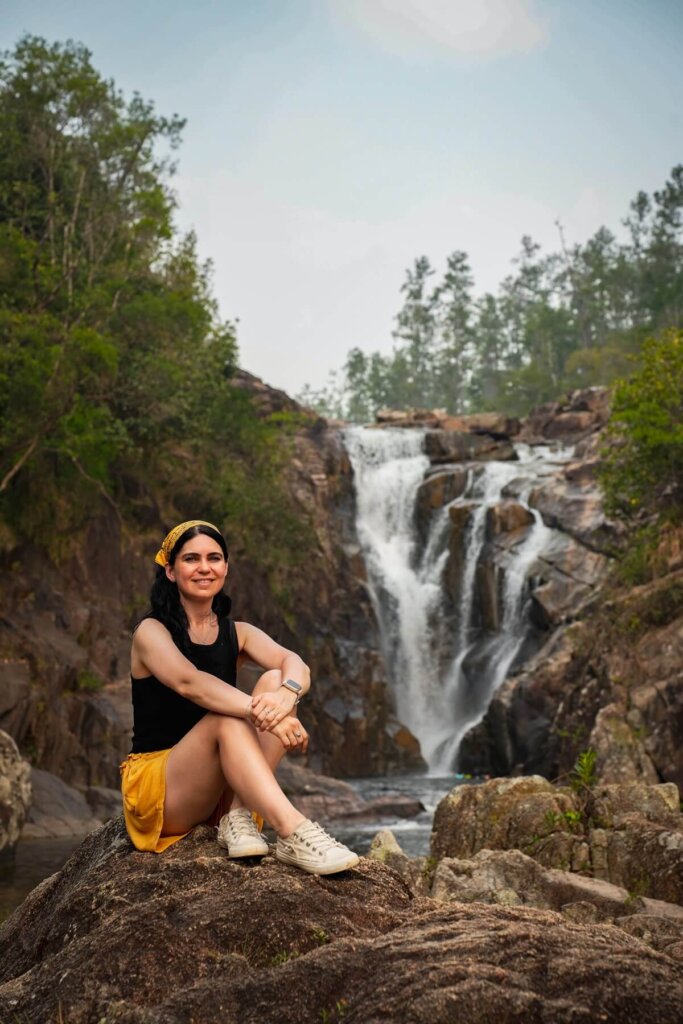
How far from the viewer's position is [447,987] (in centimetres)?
276

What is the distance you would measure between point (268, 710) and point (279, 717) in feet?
0.23

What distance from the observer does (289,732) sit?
413 cm

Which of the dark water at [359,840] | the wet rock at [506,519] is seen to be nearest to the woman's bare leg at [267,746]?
the dark water at [359,840]

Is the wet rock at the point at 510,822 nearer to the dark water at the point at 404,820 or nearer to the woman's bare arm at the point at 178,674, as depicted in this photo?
the dark water at the point at 404,820

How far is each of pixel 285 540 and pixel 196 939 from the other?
78.6 feet

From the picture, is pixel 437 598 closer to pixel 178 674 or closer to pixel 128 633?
pixel 128 633

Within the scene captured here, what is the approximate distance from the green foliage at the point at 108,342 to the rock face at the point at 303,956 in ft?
56.7

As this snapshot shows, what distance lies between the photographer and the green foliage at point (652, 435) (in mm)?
19500

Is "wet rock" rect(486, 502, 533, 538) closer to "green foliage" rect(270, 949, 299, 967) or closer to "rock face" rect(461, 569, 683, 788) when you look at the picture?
"rock face" rect(461, 569, 683, 788)

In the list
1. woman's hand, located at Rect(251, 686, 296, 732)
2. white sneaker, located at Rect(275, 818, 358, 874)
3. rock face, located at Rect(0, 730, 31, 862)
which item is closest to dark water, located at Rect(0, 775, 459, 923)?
rock face, located at Rect(0, 730, 31, 862)

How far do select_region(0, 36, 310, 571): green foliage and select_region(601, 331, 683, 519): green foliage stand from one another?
991 centimetres

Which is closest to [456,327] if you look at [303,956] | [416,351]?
[416,351]

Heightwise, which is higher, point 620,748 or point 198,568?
point 198,568

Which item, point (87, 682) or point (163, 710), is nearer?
point (163, 710)
